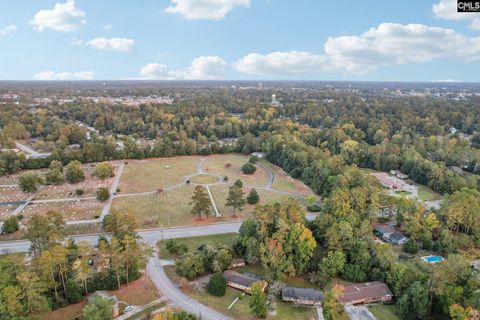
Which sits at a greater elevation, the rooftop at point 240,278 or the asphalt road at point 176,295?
the rooftop at point 240,278

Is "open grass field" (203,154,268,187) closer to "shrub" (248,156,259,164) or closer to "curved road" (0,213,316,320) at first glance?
"shrub" (248,156,259,164)

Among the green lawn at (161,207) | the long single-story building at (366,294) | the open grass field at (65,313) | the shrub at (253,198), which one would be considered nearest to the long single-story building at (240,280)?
the long single-story building at (366,294)

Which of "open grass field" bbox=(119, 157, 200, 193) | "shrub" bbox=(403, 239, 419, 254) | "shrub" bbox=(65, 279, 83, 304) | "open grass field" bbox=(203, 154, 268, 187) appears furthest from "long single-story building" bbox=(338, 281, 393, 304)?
"open grass field" bbox=(119, 157, 200, 193)

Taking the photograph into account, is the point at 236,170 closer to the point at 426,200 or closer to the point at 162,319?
the point at 426,200

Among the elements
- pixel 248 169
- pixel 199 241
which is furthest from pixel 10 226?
pixel 248 169

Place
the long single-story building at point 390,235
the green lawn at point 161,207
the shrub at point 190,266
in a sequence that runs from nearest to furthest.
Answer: the shrub at point 190,266, the long single-story building at point 390,235, the green lawn at point 161,207

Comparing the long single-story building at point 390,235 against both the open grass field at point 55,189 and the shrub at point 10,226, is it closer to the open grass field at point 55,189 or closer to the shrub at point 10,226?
the open grass field at point 55,189
